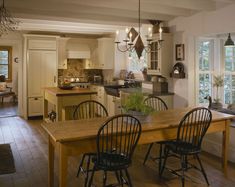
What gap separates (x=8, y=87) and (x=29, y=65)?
13.2 feet

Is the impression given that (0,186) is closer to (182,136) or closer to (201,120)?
(182,136)

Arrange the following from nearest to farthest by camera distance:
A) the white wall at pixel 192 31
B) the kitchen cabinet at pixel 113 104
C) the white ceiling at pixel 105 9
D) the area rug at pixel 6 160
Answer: the area rug at pixel 6 160, the white ceiling at pixel 105 9, the white wall at pixel 192 31, the kitchen cabinet at pixel 113 104

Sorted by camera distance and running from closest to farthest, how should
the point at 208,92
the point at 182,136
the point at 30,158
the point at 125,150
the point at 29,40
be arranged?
the point at 125,150
the point at 182,136
the point at 30,158
the point at 208,92
the point at 29,40

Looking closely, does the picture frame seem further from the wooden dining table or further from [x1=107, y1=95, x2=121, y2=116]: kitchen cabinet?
[x1=107, y1=95, x2=121, y2=116]: kitchen cabinet

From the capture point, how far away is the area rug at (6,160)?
12.0 ft

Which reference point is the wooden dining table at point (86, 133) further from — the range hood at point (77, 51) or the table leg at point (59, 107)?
the range hood at point (77, 51)

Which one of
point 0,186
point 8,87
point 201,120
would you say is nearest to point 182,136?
point 201,120

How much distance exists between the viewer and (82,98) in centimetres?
559

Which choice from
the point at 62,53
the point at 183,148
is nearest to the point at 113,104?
the point at 62,53

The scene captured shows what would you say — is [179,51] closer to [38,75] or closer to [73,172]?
[73,172]

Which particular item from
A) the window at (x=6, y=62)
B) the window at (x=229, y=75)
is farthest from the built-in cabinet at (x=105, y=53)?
the window at (x=6, y=62)

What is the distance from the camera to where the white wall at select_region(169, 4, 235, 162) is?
411 cm

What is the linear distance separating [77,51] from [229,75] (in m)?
4.53

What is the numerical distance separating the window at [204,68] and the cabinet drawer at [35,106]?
14.7 ft
